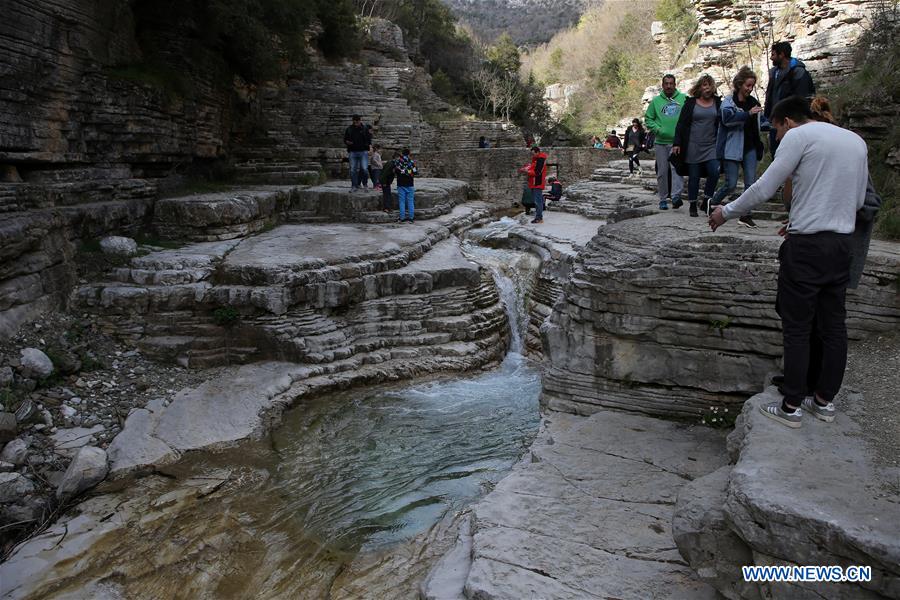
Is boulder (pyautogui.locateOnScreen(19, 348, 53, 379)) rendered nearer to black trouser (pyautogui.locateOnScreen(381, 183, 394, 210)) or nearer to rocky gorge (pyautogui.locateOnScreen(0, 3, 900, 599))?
rocky gorge (pyautogui.locateOnScreen(0, 3, 900, 599))

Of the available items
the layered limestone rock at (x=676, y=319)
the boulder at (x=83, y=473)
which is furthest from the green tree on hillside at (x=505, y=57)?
the boulder at (x=83, y=473)

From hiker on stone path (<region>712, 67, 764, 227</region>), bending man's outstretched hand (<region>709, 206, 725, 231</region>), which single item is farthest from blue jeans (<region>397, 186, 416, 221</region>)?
bending man's outstretched hand (<region>709, 206, 725, 231</region>)

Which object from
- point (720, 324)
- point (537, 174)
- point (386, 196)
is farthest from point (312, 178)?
point (720, 324)

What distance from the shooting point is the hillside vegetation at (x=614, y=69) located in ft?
87.3

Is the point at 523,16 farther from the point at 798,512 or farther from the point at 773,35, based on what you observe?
the point at 798,512

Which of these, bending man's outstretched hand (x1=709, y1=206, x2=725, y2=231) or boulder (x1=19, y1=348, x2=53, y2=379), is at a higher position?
bending man's outstretched hand (x1=709, y1=206, x2=725, y2=231)

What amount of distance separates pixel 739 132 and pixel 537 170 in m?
5.62

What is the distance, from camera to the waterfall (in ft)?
32.4

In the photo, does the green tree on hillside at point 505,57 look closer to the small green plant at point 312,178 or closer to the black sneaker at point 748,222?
the small green plant at point 312,178

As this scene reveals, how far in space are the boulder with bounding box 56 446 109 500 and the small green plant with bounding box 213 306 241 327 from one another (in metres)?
2.59

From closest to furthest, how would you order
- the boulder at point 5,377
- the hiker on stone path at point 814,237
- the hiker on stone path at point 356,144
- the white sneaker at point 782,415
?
the hiker on stone path at point 814,237 → the white sneaker at point 782,415 → the boulder at point 5,377 → the hiker on stone path at point 356,144

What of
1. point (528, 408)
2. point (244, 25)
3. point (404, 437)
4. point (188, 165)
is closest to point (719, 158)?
point (528, 408)

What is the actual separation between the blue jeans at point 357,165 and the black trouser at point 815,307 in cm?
1039

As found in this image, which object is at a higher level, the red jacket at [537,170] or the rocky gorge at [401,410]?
the red jacket at [537,170]
